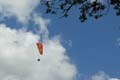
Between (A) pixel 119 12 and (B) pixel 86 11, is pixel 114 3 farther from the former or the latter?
(B) pixel 86 11

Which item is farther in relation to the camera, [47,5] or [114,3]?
[47,5]

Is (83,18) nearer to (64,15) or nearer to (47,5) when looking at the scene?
(64,15)

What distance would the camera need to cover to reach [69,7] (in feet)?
84.6

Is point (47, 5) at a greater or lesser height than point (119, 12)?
greater

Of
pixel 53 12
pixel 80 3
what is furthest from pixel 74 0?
pixel 53 12

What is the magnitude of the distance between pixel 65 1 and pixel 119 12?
172 inches

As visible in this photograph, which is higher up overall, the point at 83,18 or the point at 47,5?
the point at 47,5

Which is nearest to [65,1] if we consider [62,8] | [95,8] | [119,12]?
[62,8]

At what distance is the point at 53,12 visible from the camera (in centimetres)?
2655

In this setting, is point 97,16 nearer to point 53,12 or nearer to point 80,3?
point 80,3

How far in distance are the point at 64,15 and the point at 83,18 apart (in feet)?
5.07

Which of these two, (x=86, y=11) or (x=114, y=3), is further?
(x=86, y=11)

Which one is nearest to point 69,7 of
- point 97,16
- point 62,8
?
point 62,8

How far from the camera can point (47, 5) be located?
26.8 m
